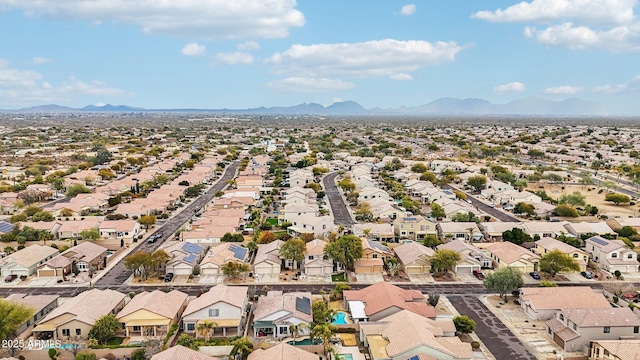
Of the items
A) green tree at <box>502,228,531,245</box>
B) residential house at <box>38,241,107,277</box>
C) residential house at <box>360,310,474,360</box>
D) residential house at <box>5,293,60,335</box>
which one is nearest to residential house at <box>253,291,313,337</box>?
residential house at <box>360,310,474,360</box>

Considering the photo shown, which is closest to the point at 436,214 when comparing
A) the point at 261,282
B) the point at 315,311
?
the point at 261,282

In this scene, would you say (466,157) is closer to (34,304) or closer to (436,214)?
(436,214)

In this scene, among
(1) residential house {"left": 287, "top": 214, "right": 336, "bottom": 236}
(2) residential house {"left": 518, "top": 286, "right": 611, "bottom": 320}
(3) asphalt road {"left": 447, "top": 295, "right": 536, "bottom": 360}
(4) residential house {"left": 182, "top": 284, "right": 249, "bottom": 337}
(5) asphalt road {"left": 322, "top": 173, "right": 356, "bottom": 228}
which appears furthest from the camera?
(5) asphalt road {"left": 322, "top": 173, "right": 356, "bottom": 228}

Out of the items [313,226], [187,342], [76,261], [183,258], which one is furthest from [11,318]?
[313,226]

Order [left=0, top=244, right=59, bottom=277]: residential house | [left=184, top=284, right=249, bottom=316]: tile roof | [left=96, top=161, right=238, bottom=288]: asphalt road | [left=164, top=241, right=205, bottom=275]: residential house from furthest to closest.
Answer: [left=164, top=241, right=205, bottom=275]: residential house < [left=0, top=244, right=59, bottom=277]: residential house < [left=96, top=161, right=238, bottom=288]: asphalt road < [left=184, top=284, right=249, bottom=316]: tile roof

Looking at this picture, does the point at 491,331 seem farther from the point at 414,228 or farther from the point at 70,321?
the point at 70,321

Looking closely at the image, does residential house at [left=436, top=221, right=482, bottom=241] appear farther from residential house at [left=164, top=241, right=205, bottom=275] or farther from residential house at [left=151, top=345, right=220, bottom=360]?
residential house at [left=151, top=345, right=220, bottom=360]

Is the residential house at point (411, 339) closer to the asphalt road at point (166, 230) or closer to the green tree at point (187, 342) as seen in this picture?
the green tree at point (187, 342)
